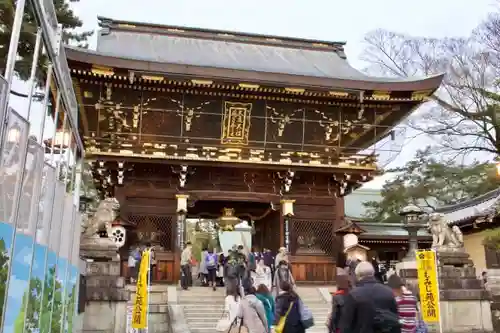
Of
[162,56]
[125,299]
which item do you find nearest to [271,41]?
[162,56]

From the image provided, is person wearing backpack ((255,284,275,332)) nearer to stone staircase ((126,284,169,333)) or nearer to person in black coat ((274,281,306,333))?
person in black coat ((274,281,306,333))

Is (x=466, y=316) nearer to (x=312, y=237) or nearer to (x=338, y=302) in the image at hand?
(x=312, y=237)

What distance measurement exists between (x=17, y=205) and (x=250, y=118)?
15123 mm

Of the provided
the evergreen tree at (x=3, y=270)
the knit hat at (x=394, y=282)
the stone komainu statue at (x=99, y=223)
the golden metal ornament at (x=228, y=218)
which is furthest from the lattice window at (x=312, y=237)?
the evergreen tree at (x=3, y=270)

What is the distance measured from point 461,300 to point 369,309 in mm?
10450

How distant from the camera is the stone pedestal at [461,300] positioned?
42.4ft

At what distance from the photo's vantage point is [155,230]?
17.6 m

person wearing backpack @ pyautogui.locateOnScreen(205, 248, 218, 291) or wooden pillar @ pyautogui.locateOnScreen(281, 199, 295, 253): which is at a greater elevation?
wooden pillar @ pyautogui.locateOnScreen(281, 199, 295, 253)

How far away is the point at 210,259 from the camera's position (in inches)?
663

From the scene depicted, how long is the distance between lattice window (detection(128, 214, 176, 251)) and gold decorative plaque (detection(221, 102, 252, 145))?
3.59 m

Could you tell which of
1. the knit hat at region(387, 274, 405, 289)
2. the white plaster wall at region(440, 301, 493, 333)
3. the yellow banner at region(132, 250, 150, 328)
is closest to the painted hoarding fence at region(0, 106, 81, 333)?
the knit hat at region(387, 274, 405, 289)

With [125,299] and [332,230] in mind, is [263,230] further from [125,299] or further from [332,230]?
[125,299]

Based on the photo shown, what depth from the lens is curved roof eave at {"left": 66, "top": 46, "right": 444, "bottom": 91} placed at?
16.0 metres

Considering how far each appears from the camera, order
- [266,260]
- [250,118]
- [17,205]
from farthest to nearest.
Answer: [250,118] < [266,260] < [17,205]
